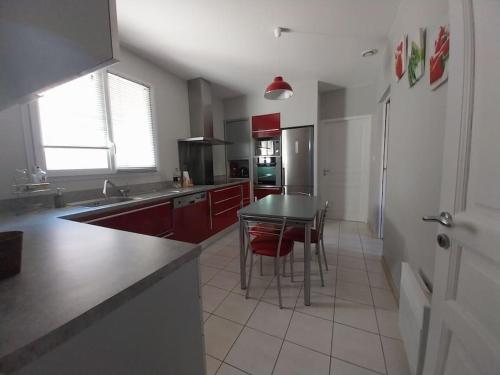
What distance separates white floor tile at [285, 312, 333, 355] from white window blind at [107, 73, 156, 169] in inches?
97.6

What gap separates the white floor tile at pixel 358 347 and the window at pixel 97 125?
272 cm

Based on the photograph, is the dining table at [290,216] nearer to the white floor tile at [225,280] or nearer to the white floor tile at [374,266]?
the white floor tile at [225,280]

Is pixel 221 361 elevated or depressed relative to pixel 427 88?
depressed

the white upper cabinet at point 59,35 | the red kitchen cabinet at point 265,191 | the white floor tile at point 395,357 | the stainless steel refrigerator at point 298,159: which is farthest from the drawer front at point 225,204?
the white upper cabinet at point 59,35

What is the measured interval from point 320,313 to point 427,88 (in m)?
1.73

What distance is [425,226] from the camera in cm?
126

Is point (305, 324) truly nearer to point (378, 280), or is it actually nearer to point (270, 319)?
point (270, 319)

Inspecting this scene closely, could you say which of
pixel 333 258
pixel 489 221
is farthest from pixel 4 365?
pixel 333 258

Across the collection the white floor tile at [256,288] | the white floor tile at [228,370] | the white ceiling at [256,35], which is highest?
the white ceiling at [256,35]

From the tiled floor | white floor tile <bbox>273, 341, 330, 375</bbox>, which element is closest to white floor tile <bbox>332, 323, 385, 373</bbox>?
the tiled floor

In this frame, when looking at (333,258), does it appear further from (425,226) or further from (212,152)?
(212,152)

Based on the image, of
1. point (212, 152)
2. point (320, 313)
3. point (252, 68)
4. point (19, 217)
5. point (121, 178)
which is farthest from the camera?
point (212, 152)

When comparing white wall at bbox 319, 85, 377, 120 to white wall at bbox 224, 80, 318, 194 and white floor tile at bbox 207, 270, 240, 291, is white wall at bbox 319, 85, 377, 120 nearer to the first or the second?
white wall at bbox 224, 80, 318, 194

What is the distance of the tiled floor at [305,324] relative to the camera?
1.24 m
